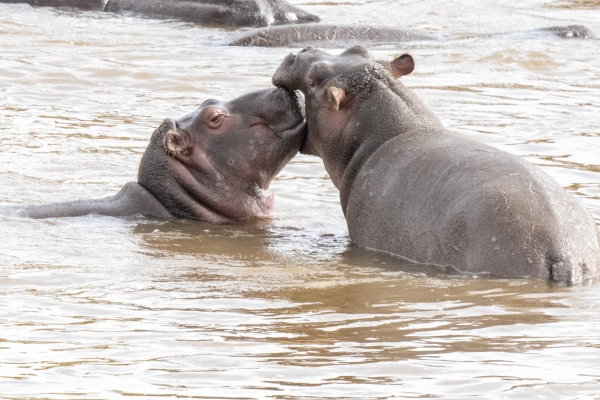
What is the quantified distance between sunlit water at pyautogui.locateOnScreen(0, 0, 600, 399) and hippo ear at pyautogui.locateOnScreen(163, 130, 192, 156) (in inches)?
18.0

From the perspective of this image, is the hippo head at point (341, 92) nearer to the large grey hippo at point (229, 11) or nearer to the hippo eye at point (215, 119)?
the hippo eye at point (215, 119)

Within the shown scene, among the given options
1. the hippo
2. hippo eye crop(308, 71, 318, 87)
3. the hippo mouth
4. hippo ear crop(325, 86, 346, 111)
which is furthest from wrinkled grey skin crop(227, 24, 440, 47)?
hippo ear crop(325, 86, 346, 111)

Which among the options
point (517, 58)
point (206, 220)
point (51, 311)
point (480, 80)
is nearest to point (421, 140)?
point (206, 220)

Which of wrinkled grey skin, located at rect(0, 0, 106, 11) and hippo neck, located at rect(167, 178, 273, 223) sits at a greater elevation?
wrinkled grey skin, located at rect(0, 0, 106, 11)

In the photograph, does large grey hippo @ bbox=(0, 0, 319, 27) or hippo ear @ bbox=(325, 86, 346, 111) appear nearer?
hippo ear @ bbox=(325, 86, 346, 111)

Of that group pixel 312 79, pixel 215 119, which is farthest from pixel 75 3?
pixel 312 79

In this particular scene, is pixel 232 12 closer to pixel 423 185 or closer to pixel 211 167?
pixel 211 167

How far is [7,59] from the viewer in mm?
A: 13359

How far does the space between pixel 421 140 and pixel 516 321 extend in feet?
6.39

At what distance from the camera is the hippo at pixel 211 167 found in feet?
25.1

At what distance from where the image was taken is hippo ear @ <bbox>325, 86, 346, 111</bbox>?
6879 mm

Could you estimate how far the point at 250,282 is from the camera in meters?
6.04

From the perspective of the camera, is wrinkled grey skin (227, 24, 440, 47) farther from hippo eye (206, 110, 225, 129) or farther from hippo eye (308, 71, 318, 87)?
hippo eye (308, 71, 318, 87)

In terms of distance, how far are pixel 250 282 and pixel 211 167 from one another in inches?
75.0
